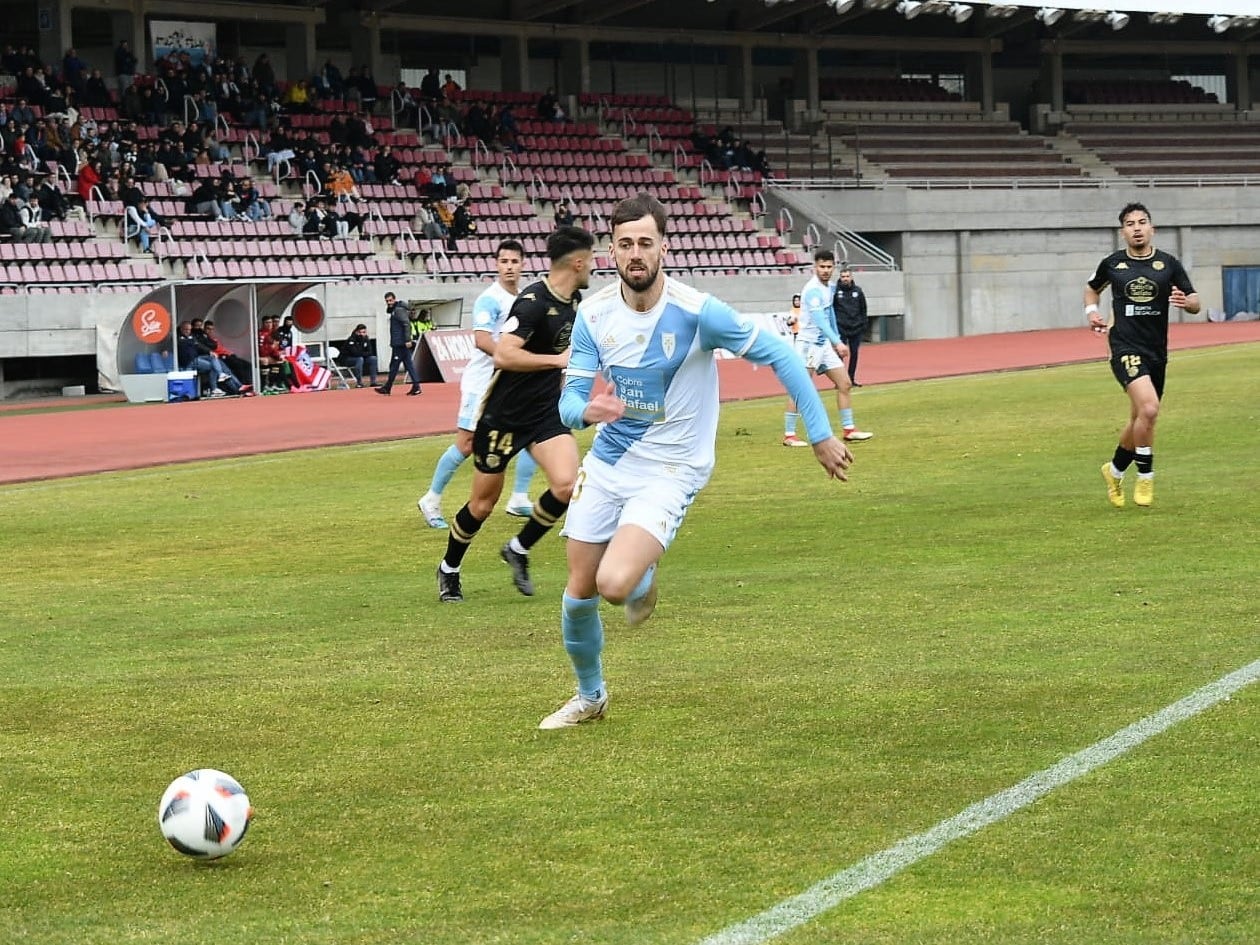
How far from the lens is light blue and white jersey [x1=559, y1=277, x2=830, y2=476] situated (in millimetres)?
7250

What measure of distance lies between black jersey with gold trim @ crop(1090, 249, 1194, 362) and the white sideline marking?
7.10 meters

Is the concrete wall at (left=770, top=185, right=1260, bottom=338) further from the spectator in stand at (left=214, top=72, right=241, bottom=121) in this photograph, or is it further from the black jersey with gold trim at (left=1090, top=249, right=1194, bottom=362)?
the black jersey with gold trim at (left=1090, top=249, right=1194, bottom=362)

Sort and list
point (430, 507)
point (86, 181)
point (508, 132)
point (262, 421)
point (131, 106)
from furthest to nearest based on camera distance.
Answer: point (508, 132)
point (131, 106)
point (86, 181)
point (262, 421)
point (430, 507)

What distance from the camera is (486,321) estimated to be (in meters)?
12.9

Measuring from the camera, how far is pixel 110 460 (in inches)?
880

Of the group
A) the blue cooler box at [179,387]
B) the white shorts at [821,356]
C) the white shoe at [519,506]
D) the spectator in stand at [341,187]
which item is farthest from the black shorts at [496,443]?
the spectator in stand at [341,187]

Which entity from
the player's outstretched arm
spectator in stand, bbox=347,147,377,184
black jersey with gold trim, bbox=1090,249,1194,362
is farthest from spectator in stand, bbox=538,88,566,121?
the player's outstretched arm

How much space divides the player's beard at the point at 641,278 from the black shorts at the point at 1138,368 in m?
7.98

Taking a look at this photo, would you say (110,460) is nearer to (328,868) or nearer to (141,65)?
(328,868)

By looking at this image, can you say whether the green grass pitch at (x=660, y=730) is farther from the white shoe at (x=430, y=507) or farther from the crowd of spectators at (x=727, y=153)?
the crowd of spectators at (x=727, y=153)

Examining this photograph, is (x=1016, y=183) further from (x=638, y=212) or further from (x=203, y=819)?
(x=203, y=819)

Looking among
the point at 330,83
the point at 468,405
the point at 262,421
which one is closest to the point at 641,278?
the point at 468,405

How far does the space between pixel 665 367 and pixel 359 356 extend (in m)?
29.9

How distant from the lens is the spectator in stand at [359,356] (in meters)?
36.4
